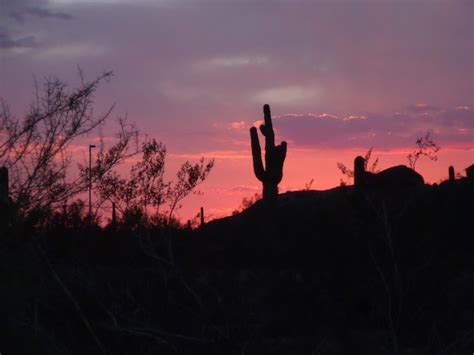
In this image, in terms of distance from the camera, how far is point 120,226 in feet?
55.5

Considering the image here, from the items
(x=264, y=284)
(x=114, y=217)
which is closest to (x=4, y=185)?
(x=264, y=284)

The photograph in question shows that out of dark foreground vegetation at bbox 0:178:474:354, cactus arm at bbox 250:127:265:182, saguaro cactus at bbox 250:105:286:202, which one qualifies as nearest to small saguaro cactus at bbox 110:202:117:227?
dark foreground vegetation at bbox 0:178:474:354

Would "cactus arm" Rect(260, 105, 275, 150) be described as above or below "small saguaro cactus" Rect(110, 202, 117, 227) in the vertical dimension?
above

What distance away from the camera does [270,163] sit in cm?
1998

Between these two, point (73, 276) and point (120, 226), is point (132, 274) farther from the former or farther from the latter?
point (120, 226)

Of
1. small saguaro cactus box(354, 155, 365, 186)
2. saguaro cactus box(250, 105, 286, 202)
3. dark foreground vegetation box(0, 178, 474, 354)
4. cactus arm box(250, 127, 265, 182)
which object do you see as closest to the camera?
dark foreground vegetation box(0, 178, 474, 354)

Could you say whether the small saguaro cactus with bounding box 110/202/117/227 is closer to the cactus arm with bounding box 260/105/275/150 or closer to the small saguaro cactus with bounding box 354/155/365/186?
the small saguaro cactus with bounding box 354/155/365/186

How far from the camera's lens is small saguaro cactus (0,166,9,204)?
9.65m

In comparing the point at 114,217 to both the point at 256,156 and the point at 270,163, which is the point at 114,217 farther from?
the point at 256,156

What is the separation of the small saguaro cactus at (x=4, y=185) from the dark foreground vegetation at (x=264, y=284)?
0.52m

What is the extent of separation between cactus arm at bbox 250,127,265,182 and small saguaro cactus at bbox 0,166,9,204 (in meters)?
10.1

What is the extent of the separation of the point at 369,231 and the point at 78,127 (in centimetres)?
436

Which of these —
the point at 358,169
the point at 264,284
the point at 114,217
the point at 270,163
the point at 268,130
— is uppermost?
the point at 268,130

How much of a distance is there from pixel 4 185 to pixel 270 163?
10.1 metres
